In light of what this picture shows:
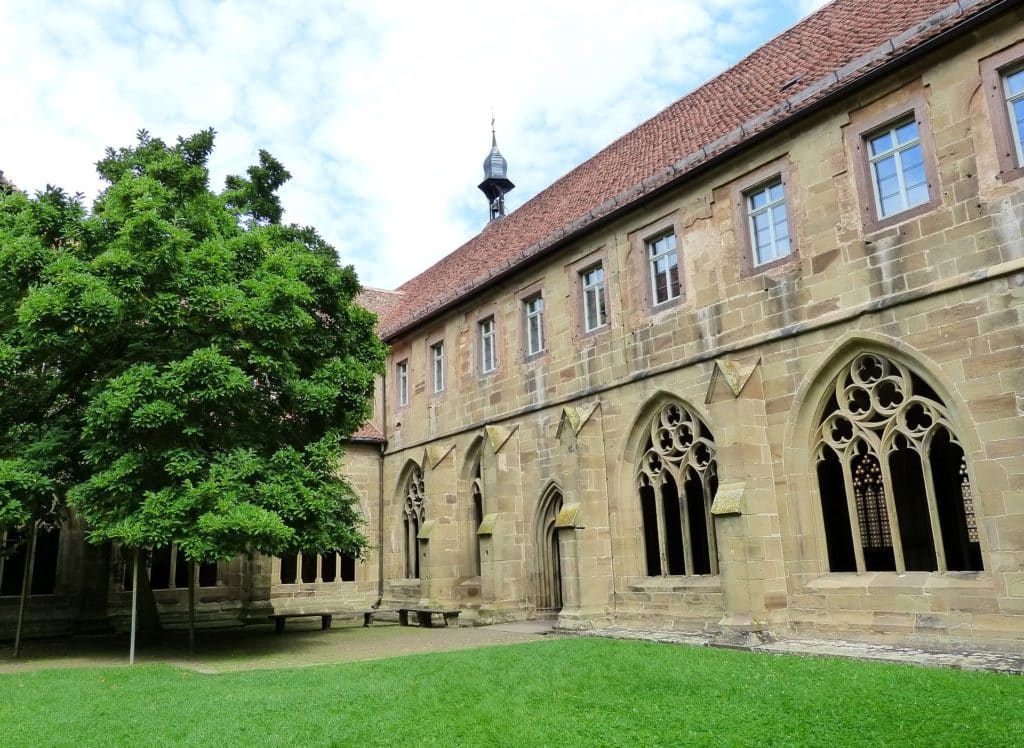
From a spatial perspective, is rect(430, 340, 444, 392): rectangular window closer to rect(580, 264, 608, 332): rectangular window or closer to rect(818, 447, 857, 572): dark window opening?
rect(580, 264, 608, 332): rectangular window

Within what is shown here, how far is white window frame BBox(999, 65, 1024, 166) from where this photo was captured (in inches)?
366

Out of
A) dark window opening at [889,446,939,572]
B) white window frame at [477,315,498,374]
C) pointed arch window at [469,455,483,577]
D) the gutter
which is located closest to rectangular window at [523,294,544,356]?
white window frame at [477,315,498,374]

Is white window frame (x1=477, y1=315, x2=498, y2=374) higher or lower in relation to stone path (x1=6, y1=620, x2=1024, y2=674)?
higher

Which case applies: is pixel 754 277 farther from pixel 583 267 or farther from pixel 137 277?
pixel 137 277

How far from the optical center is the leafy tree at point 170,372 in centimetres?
1098

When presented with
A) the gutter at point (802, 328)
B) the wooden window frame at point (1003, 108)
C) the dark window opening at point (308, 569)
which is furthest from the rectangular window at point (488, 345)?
the wooden window frame at point (1003, 108)

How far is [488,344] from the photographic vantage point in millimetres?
17953

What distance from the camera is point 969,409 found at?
9.27 meters

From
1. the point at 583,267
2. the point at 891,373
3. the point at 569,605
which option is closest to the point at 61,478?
the point at 569,605

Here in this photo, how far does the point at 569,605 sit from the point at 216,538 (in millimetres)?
5689

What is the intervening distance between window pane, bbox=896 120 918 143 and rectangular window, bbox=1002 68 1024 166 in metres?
1.05

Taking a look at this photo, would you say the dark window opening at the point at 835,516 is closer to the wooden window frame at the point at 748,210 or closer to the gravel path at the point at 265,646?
the wooden window frame at the point at 748,210

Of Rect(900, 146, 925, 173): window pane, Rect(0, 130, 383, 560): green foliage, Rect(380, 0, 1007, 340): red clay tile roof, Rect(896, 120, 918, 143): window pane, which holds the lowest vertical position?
Rect(0, 130, 383, 560): green foliage

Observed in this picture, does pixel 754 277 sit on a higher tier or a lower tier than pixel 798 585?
higher
